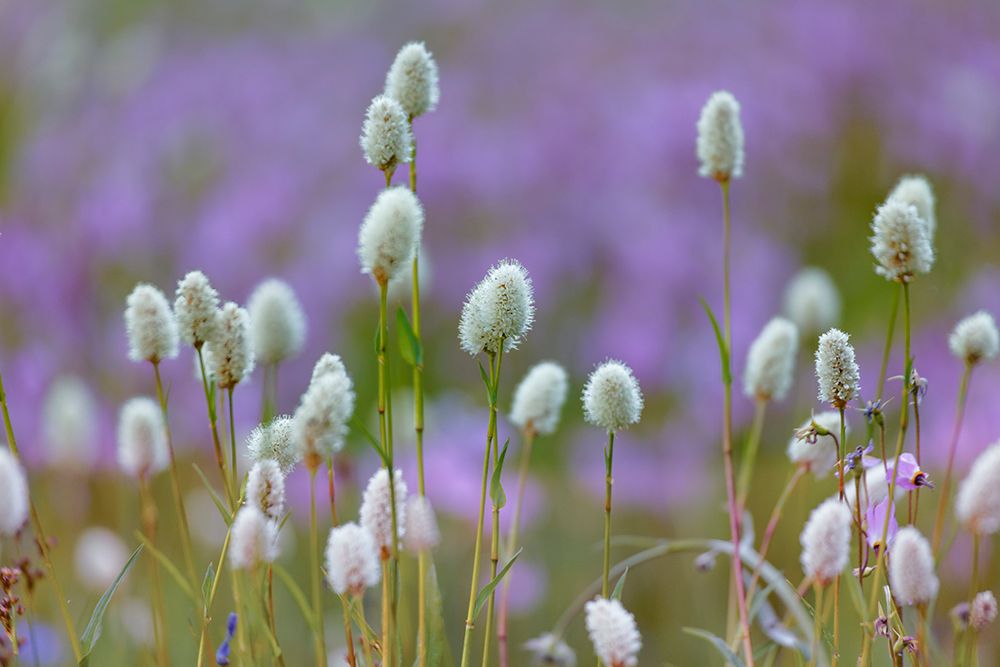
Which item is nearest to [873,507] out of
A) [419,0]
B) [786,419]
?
[786,419]

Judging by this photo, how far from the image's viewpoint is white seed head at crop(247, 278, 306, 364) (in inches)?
26.3

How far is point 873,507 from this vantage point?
25.1 inches

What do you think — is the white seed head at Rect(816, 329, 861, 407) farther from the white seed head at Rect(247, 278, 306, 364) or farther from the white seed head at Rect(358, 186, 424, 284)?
the white seed head at Rect(247, 278, 306, 364)

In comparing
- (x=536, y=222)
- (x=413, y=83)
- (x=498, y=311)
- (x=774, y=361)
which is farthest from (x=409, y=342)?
(x=536, y=222)

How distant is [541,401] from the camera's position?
2.24 feet

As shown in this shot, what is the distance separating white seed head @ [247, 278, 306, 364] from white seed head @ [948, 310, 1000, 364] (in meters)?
0.35

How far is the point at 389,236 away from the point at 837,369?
0.21 metres


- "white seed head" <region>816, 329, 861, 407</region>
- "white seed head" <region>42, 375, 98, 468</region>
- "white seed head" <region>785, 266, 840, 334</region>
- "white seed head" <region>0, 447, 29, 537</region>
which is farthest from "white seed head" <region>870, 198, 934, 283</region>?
"white seed head" <region>42, 375, 98, 468</region>

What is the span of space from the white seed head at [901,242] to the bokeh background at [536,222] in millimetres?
418

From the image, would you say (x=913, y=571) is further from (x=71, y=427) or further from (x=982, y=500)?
(x=71, y=427)

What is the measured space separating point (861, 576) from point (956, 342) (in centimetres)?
15

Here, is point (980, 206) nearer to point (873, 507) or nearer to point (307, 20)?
point (873, 507)

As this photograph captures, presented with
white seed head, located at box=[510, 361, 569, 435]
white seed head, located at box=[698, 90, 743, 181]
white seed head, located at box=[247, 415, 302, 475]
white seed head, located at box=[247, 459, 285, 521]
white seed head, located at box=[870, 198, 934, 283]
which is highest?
white seed head, located at box=[698, 90, 743, 181]

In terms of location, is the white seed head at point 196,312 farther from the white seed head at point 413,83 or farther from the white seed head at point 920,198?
the white seed head at point 920,198
